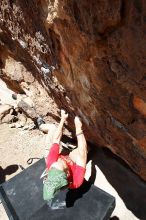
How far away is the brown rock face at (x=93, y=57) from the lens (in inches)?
103

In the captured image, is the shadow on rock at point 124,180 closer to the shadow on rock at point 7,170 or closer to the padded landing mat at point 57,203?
the padded landing mat at point 57,203

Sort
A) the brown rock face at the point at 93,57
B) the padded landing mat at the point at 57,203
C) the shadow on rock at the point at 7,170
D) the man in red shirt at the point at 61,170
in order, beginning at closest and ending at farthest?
the brown rock face at the point at 93,57, the man in red shirt at the point at 61,170, the padded landing mat at the point at 57,203, the shadow on rock at the point at 7,170

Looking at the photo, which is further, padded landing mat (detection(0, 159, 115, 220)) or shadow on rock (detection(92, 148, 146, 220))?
shadow on rock (detection(92, 148, 146, 220))

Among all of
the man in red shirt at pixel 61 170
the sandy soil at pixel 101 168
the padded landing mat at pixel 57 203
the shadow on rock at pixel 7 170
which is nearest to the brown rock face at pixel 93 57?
the man in red shirt at pixel 61 170

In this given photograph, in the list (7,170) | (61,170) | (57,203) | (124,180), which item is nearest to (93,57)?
(61,170)

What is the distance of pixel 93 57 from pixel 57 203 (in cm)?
237

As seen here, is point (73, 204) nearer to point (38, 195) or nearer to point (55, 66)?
point (38, 195)

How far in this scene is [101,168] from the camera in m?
5.46

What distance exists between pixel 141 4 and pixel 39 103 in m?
3.88

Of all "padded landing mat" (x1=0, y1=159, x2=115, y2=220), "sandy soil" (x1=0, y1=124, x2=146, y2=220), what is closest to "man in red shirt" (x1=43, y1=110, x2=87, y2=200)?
"padded landing mat" (x1=0, y1=159, x2=115, y2=220)

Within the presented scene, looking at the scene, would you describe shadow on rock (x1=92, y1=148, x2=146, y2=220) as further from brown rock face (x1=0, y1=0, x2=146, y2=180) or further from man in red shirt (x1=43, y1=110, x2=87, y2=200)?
man in red shirt (x1=43, y1=110, x2=87, y2=200)

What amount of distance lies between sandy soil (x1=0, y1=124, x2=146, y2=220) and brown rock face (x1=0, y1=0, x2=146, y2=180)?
1.93ft

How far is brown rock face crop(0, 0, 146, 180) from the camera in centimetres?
262

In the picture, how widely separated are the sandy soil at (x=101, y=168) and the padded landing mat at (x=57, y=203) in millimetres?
661
